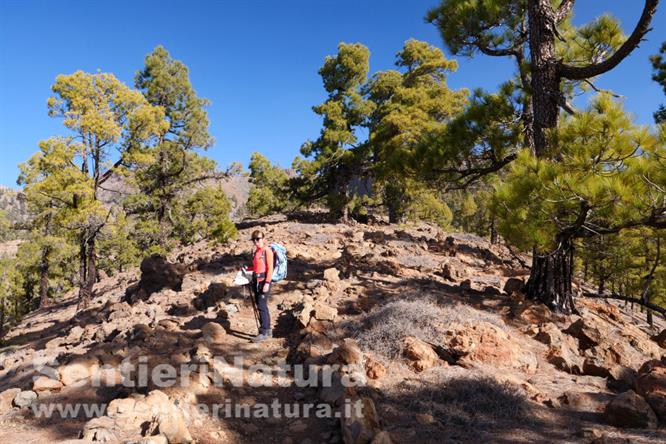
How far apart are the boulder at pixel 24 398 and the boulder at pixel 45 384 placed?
109mm

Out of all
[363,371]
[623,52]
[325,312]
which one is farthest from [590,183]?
[325,312]

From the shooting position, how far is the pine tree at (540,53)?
6.62 m

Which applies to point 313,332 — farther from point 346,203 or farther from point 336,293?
point 346,203

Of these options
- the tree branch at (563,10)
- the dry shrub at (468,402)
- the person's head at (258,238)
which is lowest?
the dry shrub at (468,402)

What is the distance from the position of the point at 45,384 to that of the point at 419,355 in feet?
14.5

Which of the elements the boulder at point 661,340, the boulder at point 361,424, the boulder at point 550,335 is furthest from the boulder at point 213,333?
the boulder at point 661,340

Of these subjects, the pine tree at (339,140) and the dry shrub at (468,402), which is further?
the pine tree at (339,140)

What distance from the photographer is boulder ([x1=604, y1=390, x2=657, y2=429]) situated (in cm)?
333

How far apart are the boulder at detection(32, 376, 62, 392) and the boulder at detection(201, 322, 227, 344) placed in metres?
1.81

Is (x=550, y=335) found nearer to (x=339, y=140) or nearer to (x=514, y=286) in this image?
A: (x=514, y=286)

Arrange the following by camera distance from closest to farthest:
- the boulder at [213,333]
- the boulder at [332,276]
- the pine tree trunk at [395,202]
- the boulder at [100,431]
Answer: the boulder at [100,431] → the boulder at [213,333] → the boulder at [332,276] → the pine tree trunk at [395,202]

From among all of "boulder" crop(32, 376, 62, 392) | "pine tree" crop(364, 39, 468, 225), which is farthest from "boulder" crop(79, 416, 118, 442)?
"pine tree" crop(364, 39, 468, 225)

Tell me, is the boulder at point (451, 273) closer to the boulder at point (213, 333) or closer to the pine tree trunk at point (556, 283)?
the pine tree trunk at point (556, 283)

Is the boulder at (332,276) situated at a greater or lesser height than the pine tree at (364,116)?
lesser
